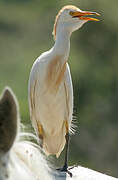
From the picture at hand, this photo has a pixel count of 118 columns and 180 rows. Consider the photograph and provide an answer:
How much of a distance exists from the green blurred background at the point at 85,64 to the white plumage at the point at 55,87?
11.0m

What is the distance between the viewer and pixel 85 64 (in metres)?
25.8

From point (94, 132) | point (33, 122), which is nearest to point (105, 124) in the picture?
point (94, 132)

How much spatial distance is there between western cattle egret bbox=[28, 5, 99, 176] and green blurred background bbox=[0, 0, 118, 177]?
11.0m

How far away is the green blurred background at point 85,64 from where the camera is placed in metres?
20.6

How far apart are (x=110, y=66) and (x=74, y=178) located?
19770 millimetres

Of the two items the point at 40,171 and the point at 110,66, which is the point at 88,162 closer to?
the point at 110,66

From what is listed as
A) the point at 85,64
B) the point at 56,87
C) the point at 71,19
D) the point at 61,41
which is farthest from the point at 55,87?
the point at 85,64

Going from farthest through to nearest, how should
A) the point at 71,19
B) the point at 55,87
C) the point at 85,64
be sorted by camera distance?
the point at 85,64 < the point at 55,87 < the point at 71,19

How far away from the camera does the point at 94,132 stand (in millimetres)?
21297

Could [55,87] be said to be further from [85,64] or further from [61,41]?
[85,64]

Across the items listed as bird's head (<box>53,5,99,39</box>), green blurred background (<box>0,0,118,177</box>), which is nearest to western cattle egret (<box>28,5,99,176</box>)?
bird's head (<box>53,5,99,39</box>)

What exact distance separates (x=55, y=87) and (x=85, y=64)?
1911cm

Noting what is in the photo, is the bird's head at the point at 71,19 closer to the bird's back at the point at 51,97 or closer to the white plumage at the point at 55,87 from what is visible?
the white plumage at the point at 55,87

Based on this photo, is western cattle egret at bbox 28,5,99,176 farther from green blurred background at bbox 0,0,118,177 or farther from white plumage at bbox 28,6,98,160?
green blurred background at bbox 0,0,118,177
